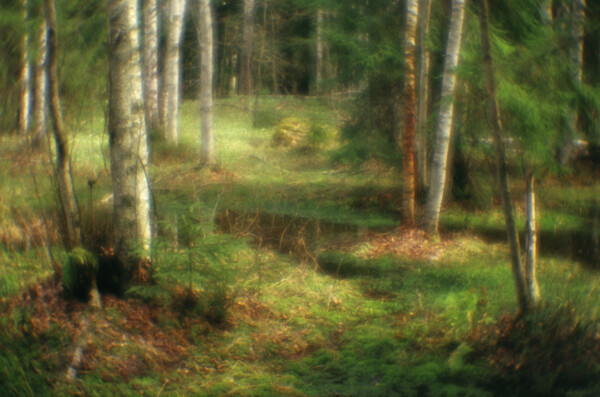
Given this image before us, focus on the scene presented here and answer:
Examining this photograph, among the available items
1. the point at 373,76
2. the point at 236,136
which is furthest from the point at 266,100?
the point at 373,76

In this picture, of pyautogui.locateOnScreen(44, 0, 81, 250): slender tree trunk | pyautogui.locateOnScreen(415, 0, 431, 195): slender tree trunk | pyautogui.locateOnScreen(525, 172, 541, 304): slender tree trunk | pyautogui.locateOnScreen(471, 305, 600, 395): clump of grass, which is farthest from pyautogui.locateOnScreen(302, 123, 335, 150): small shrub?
pyautogui.locateOnScreen(471, 305, 600, 395): clump of grass

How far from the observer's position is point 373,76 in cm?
1343

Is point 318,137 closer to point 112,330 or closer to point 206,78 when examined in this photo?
point 206,78

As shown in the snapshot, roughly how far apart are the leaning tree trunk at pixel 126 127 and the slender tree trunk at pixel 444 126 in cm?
500

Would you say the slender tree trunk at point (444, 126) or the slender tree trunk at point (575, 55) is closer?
the slender tree trunk at point (575, 55)

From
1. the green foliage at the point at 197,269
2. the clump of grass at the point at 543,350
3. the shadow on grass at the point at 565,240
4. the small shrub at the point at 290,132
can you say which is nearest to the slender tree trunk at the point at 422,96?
the shadow on grass at the point at 565,240

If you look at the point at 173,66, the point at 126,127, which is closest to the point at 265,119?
the point at 173,66

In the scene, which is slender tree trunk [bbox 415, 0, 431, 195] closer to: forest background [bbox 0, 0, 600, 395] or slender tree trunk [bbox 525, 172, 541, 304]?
forest background [bbox 0, 0, 600, 395]

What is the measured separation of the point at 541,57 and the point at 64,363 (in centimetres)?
477

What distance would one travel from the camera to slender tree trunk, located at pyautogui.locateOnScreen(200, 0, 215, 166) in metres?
16.4

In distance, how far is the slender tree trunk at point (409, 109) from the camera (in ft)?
37.0

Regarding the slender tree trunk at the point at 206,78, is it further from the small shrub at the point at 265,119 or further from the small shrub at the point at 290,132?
the small shrub at the point at 265,119

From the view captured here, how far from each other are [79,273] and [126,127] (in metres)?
1.50

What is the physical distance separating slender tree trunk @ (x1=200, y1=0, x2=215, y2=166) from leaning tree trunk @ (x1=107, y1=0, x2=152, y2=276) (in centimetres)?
1035
